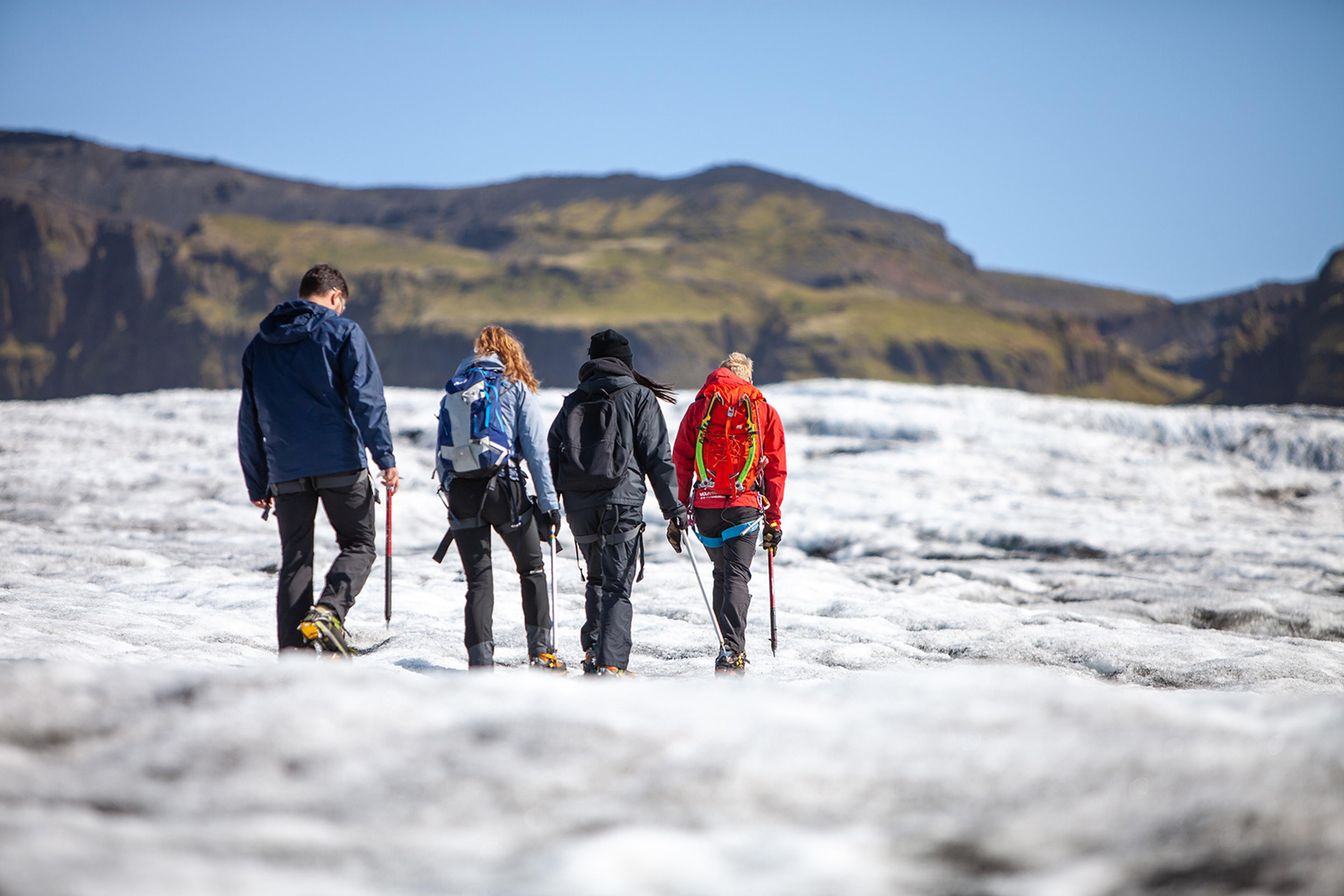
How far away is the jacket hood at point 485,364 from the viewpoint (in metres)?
6.36

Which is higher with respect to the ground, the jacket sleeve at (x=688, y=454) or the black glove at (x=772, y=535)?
the jacket sleeve at (x=688, y=454)

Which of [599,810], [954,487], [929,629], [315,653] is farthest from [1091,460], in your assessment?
[599,810]

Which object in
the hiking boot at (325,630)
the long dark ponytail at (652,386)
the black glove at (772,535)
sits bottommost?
the hiking boot at (325,630)

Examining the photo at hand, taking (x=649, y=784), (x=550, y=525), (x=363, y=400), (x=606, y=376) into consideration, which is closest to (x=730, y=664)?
(x=550, y=525)

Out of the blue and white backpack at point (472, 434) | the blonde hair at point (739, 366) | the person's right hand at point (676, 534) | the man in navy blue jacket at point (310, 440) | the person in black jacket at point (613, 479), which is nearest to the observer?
the man in navy blue jacket at point (310, 440)

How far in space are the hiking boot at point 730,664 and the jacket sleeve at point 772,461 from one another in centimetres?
105

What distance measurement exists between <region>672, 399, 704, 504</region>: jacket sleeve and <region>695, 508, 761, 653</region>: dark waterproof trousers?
0.68 feet

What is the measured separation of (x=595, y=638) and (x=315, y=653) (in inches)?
77.4

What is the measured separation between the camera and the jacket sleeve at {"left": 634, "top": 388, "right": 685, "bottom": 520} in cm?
648

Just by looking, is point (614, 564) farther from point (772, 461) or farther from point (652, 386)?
point (772, 461)

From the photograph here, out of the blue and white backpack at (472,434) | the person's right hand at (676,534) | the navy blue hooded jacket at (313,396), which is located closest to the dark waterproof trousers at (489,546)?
the blue and white backpack at (472,434)

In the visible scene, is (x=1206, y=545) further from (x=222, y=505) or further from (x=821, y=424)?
(x=222, y=505)

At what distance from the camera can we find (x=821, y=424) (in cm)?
2309

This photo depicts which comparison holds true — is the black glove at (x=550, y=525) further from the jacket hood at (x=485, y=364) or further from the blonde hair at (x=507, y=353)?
the jacket hood at (x=485, y=364)
